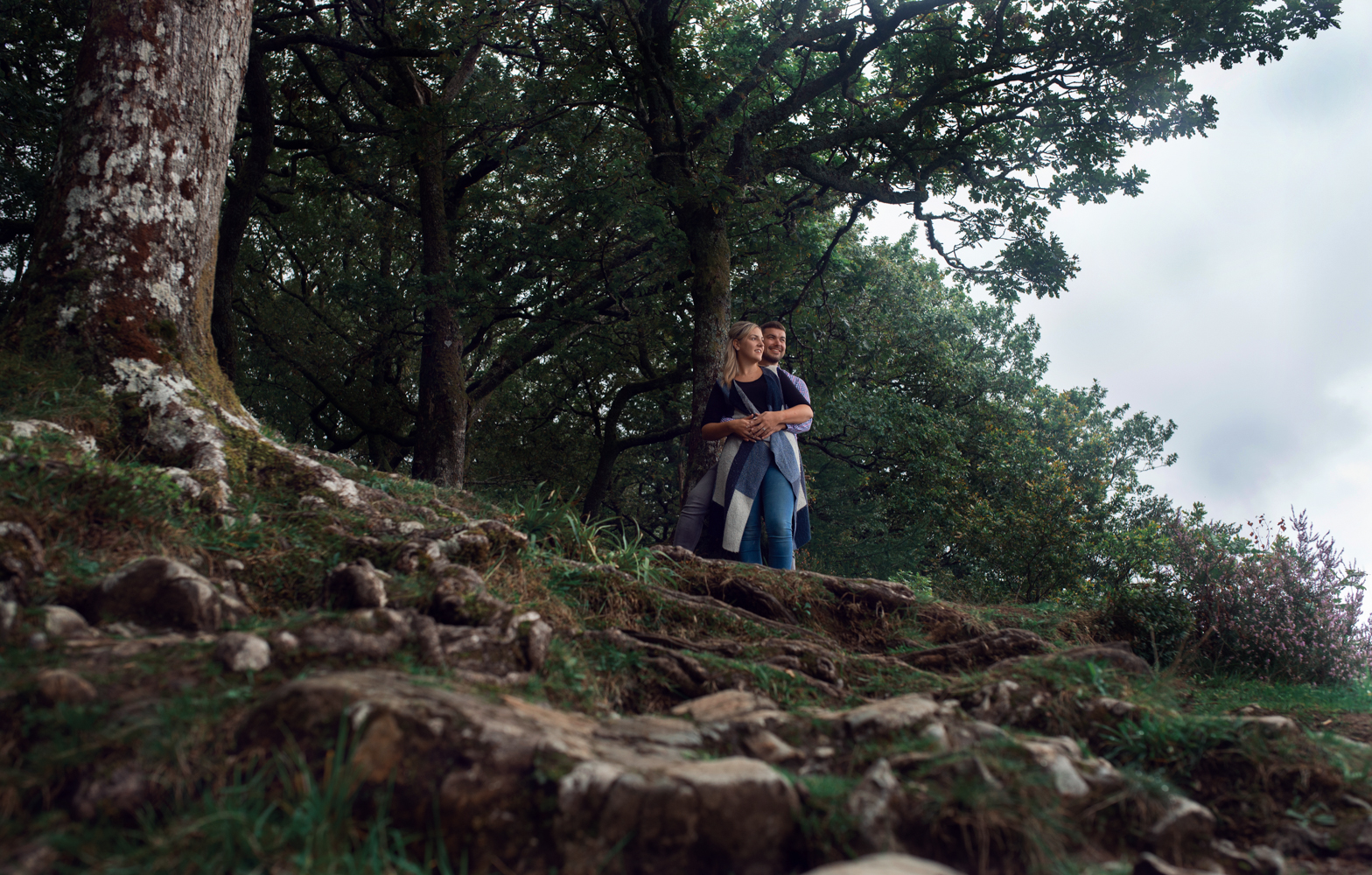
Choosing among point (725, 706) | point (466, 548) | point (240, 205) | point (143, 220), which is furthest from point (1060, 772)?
point (240, 205)

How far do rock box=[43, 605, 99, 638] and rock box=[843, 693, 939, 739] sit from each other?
256 cm

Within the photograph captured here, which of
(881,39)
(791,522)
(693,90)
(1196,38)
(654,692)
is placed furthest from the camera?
(881,39)

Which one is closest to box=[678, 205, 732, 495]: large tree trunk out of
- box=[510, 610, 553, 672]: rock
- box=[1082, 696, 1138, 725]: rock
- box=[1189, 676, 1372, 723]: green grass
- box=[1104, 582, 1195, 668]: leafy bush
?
box=[1104, 582, 1195, 668]: leafy bush

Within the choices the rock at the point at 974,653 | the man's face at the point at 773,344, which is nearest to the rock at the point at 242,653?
the rock at the point at 974,653

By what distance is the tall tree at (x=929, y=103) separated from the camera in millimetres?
9477

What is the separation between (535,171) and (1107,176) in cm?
882

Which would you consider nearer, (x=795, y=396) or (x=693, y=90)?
(x=795, y=396)

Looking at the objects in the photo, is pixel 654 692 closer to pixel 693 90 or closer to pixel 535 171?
pixel 693 90

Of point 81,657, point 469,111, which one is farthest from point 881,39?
point 81,657

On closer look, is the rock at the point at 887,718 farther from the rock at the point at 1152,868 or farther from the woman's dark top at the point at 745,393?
the woman's dark top at the point at 745,393

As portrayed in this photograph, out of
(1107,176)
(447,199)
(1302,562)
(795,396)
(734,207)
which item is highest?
(447,199)

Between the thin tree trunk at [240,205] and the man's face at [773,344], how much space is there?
9372 mm

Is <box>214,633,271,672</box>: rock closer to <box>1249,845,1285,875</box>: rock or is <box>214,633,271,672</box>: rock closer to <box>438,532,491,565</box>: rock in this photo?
<box>438,532,491,565</box>: rock

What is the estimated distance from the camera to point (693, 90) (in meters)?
9.91
